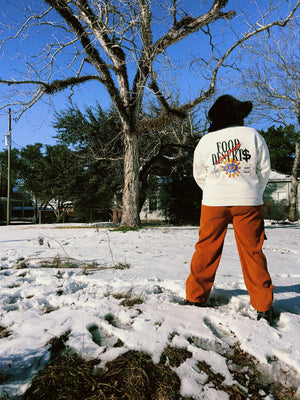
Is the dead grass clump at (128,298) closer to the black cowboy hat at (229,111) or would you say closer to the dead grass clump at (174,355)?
the dead grass clump at (174,355)

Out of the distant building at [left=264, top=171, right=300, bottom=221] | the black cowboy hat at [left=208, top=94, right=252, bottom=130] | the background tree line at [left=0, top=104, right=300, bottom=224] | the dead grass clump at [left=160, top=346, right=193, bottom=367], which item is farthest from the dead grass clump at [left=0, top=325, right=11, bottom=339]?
the distant building at [left=264, top=171, right=300, bottom=221]

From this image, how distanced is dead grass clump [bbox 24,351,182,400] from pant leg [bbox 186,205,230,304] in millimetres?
759

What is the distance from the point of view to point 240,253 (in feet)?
6.45

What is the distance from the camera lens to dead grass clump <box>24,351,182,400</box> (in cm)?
114

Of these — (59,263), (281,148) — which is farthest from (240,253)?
(281,148)

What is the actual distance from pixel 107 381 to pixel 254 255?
50.9 inches

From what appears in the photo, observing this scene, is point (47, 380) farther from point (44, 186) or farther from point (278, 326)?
point (44, 186)

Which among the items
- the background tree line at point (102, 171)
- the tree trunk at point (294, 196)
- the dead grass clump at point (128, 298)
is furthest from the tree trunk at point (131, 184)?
the tree trunk at point (294, 196)

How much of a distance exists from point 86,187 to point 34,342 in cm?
1531

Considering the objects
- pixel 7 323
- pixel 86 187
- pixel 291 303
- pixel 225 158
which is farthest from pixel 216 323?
pixel 86 187

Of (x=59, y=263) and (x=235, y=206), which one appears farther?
(x=59, y=263)

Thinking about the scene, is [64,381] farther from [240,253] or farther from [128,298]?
[240,253]

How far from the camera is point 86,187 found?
642 inches

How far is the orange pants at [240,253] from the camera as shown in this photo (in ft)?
6.05
